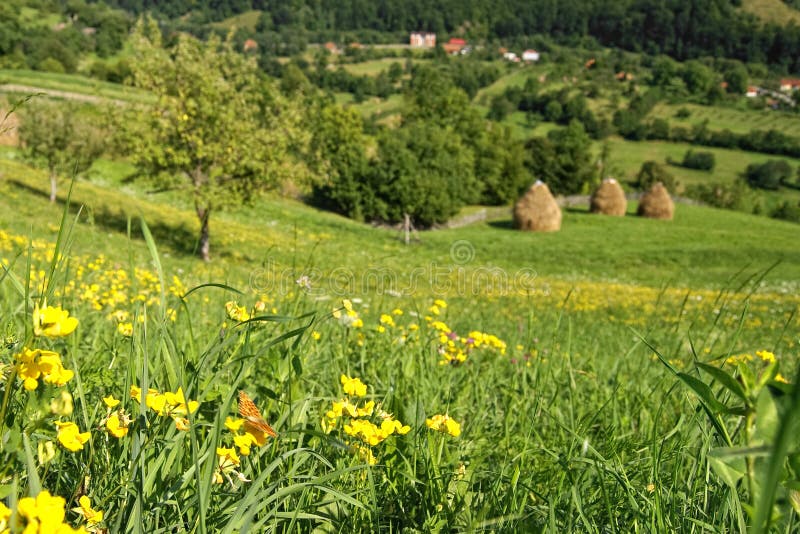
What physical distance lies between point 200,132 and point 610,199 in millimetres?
32119

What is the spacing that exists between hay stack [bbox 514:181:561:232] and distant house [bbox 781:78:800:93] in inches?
5456

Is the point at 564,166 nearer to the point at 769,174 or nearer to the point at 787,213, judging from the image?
the point at 787,213

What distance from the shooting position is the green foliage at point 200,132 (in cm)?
1698

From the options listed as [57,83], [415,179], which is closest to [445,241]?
[415,179]

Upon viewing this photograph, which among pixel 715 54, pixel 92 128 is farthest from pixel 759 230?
pixel 715 54

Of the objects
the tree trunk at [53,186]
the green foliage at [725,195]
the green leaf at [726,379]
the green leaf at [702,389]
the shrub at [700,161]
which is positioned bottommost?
the green foliage at [725,195]

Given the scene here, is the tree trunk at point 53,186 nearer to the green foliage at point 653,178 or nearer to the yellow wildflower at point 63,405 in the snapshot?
the yellow wildflower at point 63,405

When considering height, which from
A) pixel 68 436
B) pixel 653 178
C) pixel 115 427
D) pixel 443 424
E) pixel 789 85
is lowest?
pixel 653 178

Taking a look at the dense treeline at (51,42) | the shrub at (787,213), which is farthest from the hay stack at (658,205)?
the dense treeline at (51,42)

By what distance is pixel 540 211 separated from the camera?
35.7 meters

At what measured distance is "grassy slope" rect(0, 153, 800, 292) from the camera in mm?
18639

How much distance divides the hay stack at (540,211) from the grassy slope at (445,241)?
4.21 ft

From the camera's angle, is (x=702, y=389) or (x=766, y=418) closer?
(x=766, y=418)

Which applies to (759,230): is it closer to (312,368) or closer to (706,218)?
(706,218)
